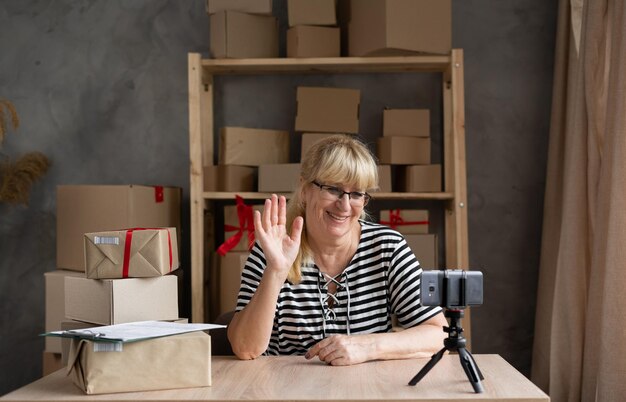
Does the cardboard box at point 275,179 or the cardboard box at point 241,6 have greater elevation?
the cardboard box at point 241,6

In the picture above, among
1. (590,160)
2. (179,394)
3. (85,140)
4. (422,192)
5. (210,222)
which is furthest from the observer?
(85,140)

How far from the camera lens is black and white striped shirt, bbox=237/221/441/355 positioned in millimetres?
2266

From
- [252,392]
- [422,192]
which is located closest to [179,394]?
[252,392]

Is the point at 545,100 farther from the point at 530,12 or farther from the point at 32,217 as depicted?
the point at 32,217

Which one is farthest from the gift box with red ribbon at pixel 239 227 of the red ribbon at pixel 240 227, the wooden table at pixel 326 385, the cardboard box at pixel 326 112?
the wooden table at pixel 326 385

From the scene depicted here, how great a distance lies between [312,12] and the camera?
11.1 ft

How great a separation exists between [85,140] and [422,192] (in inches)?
66.9

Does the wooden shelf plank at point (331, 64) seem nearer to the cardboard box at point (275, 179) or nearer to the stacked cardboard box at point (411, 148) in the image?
the stacked cardboard box at point (411, 148)

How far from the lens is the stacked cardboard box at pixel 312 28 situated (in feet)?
11.0

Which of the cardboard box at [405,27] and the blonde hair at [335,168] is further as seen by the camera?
the cardboard box at [405,27]

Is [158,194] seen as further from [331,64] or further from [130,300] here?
[130,300]

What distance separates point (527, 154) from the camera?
146 inches

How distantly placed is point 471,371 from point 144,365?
0.68m

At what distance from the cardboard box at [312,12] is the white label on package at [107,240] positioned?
155 cm
